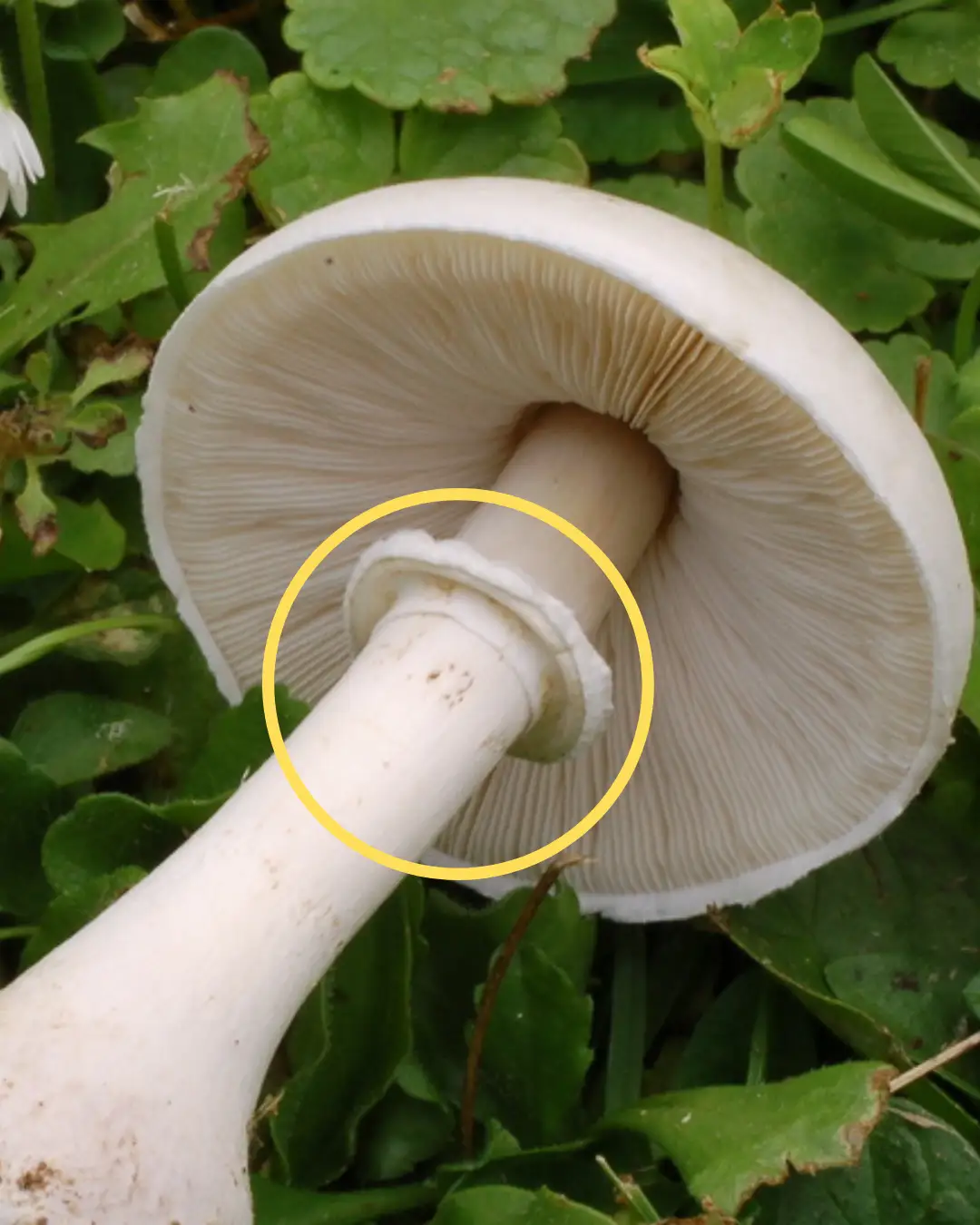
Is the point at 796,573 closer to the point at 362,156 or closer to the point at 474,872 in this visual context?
the point at 474,872

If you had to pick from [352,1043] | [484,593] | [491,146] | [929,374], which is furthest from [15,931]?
[929,374]

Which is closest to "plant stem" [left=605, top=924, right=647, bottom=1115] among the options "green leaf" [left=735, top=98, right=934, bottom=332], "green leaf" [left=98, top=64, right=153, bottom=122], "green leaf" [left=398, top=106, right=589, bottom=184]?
"green leaf" [left=735, top=98, right=934, bottom=332]

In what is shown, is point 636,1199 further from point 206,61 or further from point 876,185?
point 206,61

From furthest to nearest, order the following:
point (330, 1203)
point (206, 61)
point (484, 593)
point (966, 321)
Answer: point (206, 61)
point (966, 321)
point (330, 1203)
point (484, 593)

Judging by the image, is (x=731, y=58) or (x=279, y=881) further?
(x=731, y=58)

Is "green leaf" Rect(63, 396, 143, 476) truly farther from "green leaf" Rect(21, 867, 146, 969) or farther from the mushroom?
"green leaf" Rect(21, 867, 146, 969)

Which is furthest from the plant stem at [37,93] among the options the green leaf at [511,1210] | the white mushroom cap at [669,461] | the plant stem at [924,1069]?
the plant stem at [924,1069]

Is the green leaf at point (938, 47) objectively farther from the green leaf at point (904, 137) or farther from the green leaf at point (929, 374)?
the green leaf at point (929, 374)
